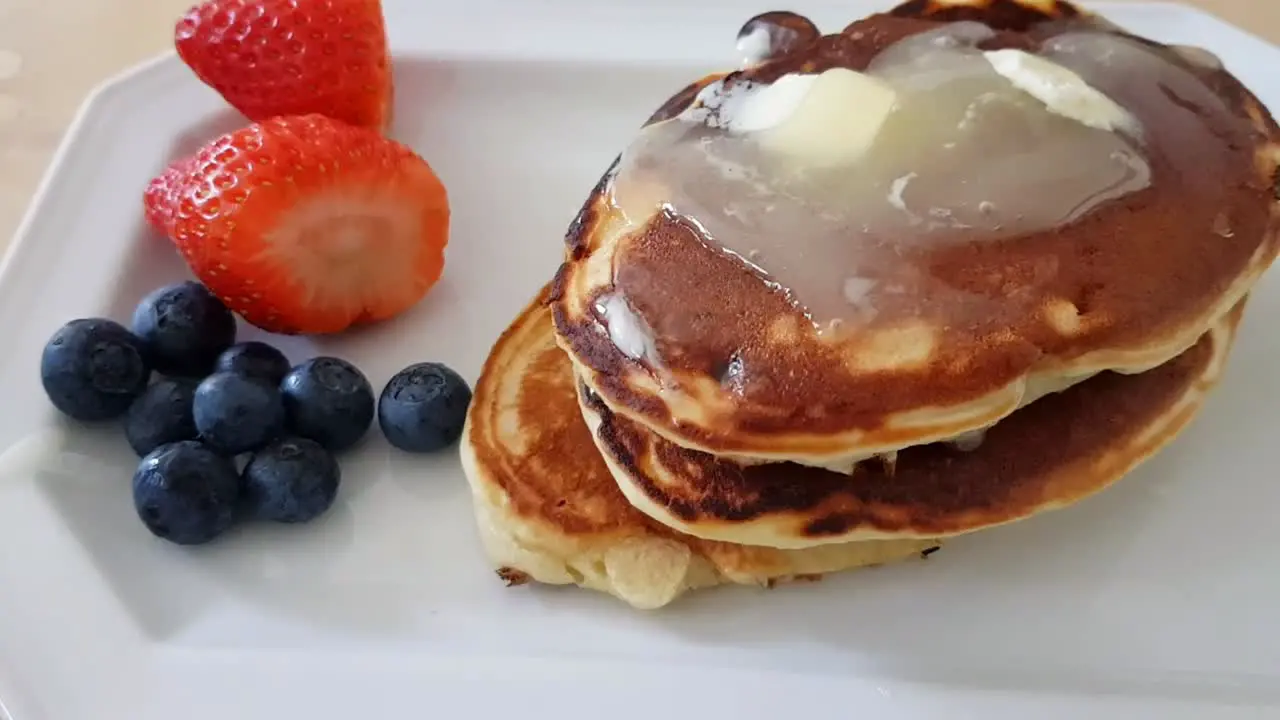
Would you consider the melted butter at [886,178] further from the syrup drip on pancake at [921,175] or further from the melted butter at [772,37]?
the melted butter at [772,37]

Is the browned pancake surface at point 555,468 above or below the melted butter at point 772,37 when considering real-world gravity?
below

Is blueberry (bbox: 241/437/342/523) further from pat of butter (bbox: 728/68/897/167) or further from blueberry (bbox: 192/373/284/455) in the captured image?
pat of butter (bbox: 728/68/897/167)

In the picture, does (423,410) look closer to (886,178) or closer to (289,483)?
(289,483)

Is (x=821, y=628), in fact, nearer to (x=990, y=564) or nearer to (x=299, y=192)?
(x=990, y=564)

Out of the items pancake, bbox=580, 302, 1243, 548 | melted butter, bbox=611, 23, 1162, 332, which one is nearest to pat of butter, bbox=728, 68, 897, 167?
melted butter, bbox=611, 23, 1162, 332

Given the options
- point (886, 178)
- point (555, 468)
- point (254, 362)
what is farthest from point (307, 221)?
point (886, 178)

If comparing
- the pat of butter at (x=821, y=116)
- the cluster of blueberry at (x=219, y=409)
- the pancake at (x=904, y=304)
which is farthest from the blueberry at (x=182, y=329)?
the pat of butter at (x=821, y=116)
